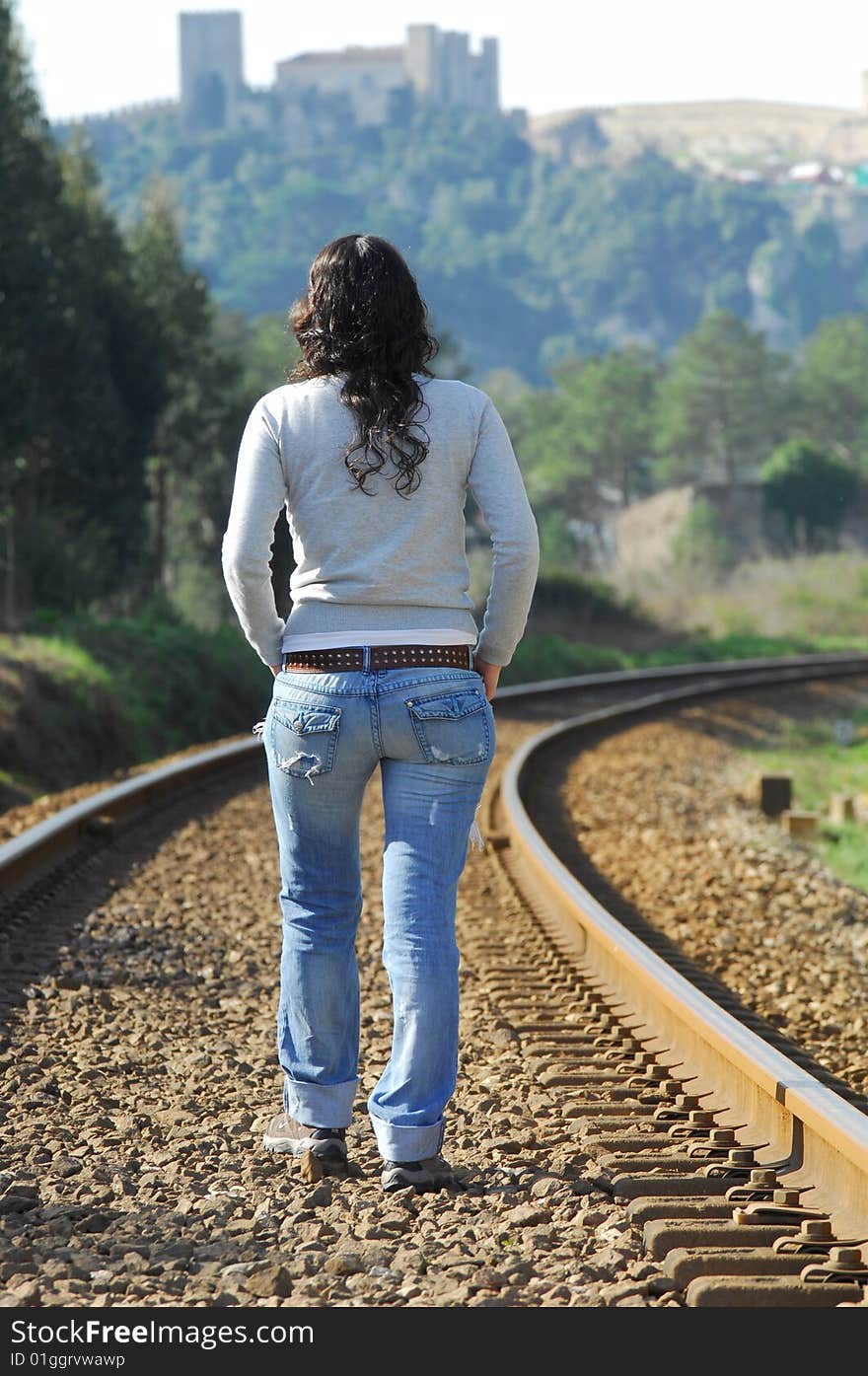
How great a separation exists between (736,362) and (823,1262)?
110634 millimetres

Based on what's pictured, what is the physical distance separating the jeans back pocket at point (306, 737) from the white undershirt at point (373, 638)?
12 centimetres

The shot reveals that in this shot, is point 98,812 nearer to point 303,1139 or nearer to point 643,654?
point 303,1139

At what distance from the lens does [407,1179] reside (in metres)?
3.26

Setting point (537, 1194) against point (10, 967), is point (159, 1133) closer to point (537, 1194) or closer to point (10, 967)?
point (537, 1194)

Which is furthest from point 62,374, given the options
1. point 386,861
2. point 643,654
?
point 386,861

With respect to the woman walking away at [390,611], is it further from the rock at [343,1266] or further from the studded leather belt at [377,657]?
the rock at [343,1266]

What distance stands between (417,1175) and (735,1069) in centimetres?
88

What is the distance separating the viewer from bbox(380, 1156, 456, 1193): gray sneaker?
10.7 ft

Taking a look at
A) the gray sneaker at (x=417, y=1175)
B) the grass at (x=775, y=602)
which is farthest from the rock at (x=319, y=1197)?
the grass at (x=775, y=602)

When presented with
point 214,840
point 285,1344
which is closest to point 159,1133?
point 285,1344

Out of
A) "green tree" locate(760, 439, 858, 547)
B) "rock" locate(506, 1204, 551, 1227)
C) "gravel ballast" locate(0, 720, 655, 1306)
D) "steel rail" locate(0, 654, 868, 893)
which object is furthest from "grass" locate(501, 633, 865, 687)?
"green tree" locate(760, 439, 858, 547)

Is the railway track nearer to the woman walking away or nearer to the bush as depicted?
the woman walking away

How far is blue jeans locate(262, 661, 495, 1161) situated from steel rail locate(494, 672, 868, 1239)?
0.70 m

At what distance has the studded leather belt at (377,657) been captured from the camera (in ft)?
10.3
